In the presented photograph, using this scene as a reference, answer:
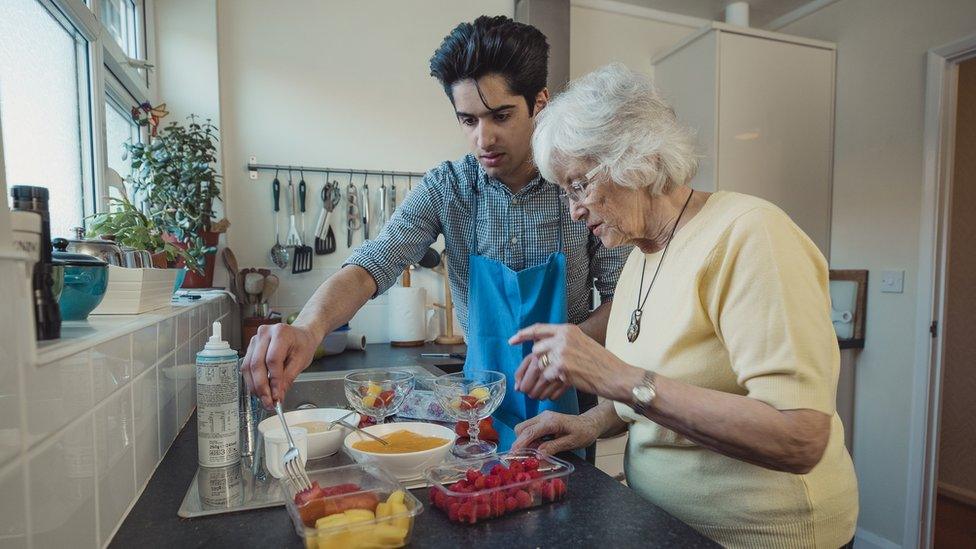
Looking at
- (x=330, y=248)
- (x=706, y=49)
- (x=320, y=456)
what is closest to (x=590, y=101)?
(x=320, y=456)

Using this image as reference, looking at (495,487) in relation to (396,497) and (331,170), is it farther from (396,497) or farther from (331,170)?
(331,170)

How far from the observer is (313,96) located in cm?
253

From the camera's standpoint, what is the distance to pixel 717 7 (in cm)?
301

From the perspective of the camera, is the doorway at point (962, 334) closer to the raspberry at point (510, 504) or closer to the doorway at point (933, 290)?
the doorway at point (933, 290)

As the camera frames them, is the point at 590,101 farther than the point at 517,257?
No

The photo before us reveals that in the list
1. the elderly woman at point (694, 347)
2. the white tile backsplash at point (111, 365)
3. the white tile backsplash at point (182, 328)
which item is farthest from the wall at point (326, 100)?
the white tile backsplash at point (111, 365)

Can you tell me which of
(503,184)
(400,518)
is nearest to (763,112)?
(503,184)

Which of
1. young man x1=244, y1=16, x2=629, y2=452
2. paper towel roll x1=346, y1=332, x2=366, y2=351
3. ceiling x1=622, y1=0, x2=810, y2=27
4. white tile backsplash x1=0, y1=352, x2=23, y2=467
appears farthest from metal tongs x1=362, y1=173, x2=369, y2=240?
white tile backsplash x1=0, y1=352, x2=23, y2=467

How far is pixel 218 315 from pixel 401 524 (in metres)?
1.41

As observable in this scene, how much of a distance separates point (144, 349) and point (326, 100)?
1944mm

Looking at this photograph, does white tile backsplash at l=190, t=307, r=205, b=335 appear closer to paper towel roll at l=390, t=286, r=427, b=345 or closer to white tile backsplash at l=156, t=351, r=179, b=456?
white tile backsplash at l=156, t=351, r=179, b=456

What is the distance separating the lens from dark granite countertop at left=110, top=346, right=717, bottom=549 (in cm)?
69

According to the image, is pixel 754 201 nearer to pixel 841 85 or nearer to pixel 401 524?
pixel 401 524

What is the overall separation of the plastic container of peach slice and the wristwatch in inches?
13.6
